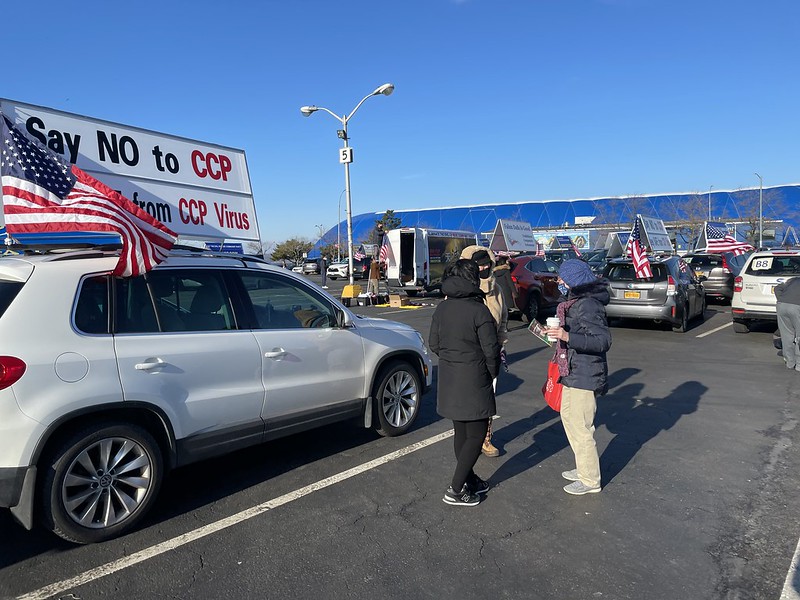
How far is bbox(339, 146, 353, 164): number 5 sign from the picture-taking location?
71.3ft

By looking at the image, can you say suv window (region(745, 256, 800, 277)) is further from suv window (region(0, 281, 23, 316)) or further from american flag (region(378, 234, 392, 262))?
american flag (region(378, 234, 392, 262))

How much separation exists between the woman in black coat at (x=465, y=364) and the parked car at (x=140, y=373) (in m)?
1.27

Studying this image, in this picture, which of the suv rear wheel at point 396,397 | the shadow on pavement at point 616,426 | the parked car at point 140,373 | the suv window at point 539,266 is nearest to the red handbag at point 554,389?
the shadow on pavement at point 616,426

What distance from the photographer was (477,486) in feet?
13.8

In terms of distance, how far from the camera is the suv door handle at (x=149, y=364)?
3.65 metres

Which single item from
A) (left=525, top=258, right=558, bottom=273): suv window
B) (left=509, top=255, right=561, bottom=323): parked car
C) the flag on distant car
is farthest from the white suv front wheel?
the flag on distant car

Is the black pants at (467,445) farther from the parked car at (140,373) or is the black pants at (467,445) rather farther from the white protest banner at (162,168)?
the white protest banner at (162,168)

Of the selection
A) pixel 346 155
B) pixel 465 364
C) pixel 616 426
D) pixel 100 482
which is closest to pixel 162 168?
pixel 100 482

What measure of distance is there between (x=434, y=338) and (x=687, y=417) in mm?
3637

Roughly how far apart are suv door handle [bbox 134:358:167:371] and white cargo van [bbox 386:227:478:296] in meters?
19.4

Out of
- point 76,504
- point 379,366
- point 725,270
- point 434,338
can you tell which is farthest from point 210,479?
point 725,270

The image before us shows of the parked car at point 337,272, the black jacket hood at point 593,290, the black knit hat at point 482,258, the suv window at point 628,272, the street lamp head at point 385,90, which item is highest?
the street lamp head at point 385,90

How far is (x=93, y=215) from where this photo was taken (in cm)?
379

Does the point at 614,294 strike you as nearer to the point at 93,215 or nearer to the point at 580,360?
the point at 580,360
